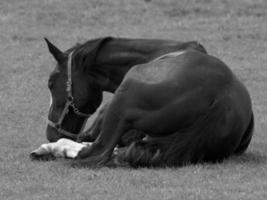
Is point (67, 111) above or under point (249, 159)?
above

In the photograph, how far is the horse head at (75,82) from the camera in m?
9.93

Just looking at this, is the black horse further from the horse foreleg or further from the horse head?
A: the horse foreleg

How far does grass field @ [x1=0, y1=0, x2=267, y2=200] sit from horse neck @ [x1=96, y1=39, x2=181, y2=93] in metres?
1.26

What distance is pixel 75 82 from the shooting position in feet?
32.6

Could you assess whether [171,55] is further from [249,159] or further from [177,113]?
[249,159]

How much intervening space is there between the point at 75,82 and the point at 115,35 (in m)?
9.71

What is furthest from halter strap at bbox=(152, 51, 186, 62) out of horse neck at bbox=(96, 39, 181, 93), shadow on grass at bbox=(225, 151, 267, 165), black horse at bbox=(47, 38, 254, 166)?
shadow on grass at bbox=(225, 151, 267, 165)

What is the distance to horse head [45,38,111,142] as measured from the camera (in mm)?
9930

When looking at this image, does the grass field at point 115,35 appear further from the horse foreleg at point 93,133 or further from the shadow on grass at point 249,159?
the horse foreleg at point 93,133

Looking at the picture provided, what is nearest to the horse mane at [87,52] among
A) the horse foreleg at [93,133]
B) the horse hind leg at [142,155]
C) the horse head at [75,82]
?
the horse head at [75,82]

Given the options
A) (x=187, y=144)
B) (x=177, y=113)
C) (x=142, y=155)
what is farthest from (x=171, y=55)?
(x=142, y=155)

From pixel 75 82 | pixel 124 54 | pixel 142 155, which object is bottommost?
pixel 142 155

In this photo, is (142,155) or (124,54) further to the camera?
(124,54)

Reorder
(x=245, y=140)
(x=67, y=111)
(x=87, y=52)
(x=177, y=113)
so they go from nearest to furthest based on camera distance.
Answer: (x=177, y=113) → (x=245, y=140) → (x=87, y=52) → (x=67, y=111)
